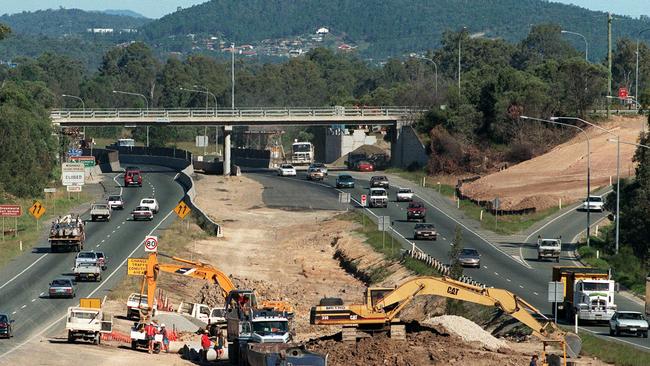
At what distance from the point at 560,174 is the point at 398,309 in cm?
8059

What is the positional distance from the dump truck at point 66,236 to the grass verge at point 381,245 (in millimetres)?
18752

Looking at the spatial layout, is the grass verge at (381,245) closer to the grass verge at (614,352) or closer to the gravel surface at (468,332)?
the grass verge at (614,352)

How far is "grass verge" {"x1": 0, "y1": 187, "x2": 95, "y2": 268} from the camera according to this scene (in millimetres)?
93188

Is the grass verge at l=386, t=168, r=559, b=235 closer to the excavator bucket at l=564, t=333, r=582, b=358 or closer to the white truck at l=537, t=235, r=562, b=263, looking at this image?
the white truck at l=537, t=235, r=562, b=263

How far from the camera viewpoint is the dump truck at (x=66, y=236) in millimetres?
89938

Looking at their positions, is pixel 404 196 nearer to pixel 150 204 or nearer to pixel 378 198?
pixel 378 198

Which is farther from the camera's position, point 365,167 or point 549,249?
point 365,167

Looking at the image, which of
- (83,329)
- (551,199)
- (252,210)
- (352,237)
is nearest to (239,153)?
(252,210)

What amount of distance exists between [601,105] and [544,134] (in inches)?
372

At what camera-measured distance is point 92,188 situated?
140 m

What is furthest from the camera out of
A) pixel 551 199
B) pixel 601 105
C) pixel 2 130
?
pixel 601 105

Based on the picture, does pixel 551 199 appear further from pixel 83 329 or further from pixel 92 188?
pixel 83 329

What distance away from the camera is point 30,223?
4232 inches

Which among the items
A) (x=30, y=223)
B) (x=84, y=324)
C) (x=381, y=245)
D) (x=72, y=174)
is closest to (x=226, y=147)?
(x=72, y=174)
